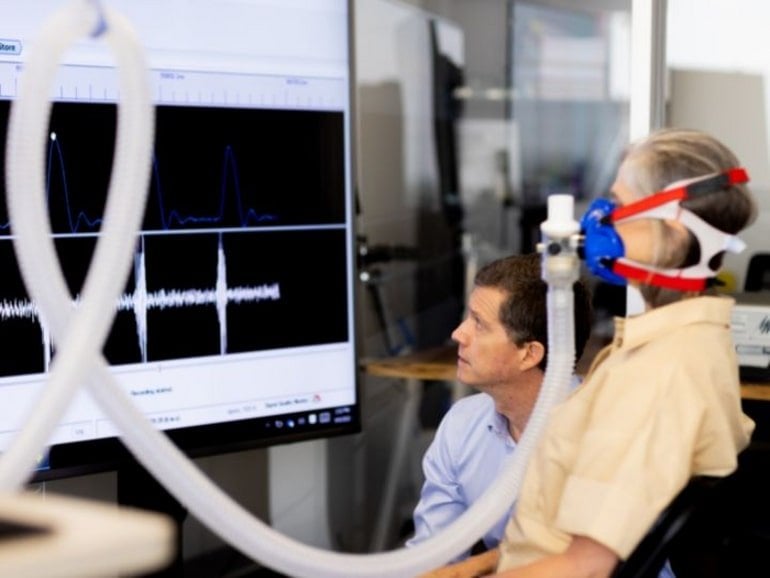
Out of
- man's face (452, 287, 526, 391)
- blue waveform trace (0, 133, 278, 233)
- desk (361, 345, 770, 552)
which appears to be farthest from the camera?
desk (361, 345, 770, 552)

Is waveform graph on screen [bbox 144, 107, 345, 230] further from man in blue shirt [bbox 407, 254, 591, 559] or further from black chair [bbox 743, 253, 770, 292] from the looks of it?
black chair [bbox 743, 253, 770, 292]

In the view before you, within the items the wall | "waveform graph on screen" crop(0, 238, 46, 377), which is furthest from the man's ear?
the wall

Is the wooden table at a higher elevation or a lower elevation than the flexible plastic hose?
lower

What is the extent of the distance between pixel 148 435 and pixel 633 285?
27.6 inches

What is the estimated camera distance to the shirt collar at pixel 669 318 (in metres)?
1.67

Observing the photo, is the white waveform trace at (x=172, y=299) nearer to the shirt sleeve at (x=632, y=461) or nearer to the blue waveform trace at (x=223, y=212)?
the blue waveform trace at (x=223, y=212)

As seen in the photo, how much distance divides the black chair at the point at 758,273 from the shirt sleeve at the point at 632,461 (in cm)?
166

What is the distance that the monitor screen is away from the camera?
2.36m

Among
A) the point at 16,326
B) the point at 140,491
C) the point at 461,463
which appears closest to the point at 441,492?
the point at 461,463

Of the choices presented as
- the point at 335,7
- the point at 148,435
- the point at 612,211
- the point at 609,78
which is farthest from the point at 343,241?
the point at 609,78

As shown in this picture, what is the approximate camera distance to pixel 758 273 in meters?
3.18

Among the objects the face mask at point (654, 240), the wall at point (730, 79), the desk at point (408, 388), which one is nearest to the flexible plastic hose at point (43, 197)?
the face mask at point (654, 240)

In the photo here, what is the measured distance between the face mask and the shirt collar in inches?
1.0

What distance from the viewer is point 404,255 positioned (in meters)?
3.95
